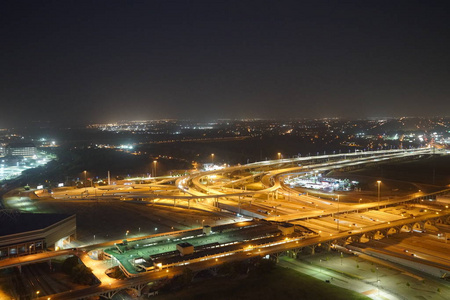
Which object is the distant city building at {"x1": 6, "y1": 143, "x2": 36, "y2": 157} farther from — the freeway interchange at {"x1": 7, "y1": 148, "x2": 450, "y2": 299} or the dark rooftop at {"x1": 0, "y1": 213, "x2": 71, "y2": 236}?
the dark rooftop at {"x1": 0, "y1": 213, "x2": 71, "y2": 236}

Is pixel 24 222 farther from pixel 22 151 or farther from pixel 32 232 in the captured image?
pixel 22 151

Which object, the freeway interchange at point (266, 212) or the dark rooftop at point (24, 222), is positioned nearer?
the freeway interchange at point (266, 212)

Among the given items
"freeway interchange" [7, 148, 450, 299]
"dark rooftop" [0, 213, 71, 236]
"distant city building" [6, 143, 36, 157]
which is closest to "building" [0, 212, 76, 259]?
"dark rooftop" [0, 213, 71, 236]

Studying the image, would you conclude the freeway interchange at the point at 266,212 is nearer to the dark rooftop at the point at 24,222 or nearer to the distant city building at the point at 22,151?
the dark rooftop at the point at 24,222

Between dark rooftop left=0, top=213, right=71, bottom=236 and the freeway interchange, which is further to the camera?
dark rooftop left=0, top=213, right=71, bottom=236

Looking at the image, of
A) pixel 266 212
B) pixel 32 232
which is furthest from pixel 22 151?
pixel 32 232

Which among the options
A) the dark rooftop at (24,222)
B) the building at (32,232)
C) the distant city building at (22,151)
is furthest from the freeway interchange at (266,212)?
the distant city building at (22,151)

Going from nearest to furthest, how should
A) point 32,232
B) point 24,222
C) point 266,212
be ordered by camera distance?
point 32,232 < point 24,222 < point 266,212

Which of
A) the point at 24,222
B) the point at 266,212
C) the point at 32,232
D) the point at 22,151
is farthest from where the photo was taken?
the point at 22,151
